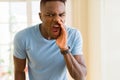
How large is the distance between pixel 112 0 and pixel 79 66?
0.83 metres

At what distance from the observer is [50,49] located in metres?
1.31

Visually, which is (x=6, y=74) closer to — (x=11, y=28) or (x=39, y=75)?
(x=11, y=28)

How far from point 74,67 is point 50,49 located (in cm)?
17

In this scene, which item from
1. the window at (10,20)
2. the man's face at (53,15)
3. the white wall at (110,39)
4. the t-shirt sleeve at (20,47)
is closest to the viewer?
the man's face at (53,15)

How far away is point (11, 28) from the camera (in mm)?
2764

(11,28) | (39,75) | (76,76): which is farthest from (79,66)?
(11,28)

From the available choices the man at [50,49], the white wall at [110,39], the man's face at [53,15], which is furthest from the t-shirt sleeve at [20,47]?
the white wall at [110,39]

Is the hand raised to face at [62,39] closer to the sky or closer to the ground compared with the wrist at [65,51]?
closer to the sky

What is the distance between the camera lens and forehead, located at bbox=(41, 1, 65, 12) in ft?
3.95

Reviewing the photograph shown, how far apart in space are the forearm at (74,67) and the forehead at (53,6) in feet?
0.79

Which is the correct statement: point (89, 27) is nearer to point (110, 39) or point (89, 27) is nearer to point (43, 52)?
point (110, 39)

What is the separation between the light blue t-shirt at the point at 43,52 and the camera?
129cm

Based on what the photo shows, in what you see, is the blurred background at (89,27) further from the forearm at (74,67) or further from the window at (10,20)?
the forearm at (74,67)

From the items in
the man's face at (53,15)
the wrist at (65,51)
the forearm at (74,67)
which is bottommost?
the forearm at (74,67)
